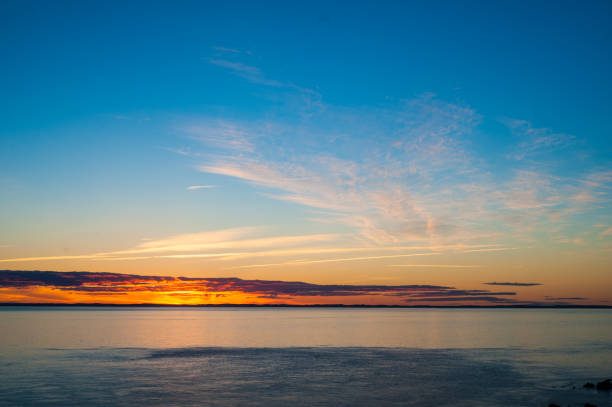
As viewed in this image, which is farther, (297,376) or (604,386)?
(297,376)

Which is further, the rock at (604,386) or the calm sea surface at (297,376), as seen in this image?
the rock at (604,386)

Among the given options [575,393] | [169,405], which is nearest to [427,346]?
[575,393]

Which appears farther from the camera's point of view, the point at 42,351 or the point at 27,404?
the point at 42,351

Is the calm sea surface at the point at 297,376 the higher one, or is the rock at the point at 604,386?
the rock at the point at 604,386

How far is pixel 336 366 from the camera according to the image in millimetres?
47500

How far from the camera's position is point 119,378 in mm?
39531

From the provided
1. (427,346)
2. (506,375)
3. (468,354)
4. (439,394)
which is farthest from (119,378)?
(427,346)

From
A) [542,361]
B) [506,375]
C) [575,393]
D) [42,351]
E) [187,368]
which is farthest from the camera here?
[42,351]

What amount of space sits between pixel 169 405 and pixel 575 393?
2750cm

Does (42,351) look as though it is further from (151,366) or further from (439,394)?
(439,394)

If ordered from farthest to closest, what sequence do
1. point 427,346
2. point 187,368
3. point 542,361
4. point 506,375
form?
point 427,346, point 542,361, point 187,368, point 506,375

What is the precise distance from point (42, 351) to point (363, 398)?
4361 cm

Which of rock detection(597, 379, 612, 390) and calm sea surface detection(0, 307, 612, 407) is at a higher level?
rock detection(597, 379, 612, 390)

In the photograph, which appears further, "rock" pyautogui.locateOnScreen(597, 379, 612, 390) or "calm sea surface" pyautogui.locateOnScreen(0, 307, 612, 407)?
"rock" pyautogui.locateOnScreen(597, 379, 612, 390)
